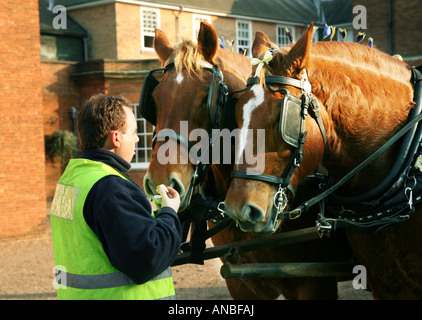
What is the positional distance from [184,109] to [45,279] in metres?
5.35

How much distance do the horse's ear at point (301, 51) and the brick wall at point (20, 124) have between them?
9.00m

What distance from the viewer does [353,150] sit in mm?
2697

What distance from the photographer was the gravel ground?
21.1ft

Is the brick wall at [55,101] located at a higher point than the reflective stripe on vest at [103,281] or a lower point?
higher

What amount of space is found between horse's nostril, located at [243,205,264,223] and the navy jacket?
358 millimetres

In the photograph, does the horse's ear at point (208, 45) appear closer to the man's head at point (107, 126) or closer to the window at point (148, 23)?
the man's head at point (107, 126)

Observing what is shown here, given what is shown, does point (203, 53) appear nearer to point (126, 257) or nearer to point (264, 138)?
point (264, 138)

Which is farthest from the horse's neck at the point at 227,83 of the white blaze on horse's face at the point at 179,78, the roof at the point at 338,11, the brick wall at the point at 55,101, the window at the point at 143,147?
the roof at the point at 338,11

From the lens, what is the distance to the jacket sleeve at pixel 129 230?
2.03 metres

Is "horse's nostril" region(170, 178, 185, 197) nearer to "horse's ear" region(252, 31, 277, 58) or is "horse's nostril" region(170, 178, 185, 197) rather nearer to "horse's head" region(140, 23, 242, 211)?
"horse's head" region(140, 23, 242, 211)

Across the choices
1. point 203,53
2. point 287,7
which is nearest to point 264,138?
point 203,53

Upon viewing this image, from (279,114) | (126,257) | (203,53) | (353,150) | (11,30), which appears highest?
(11,30)

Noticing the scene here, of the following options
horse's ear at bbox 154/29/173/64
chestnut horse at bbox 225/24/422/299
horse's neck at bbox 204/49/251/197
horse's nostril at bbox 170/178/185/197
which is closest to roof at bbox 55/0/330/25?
horse's ear at bbox 154/29/173/64
